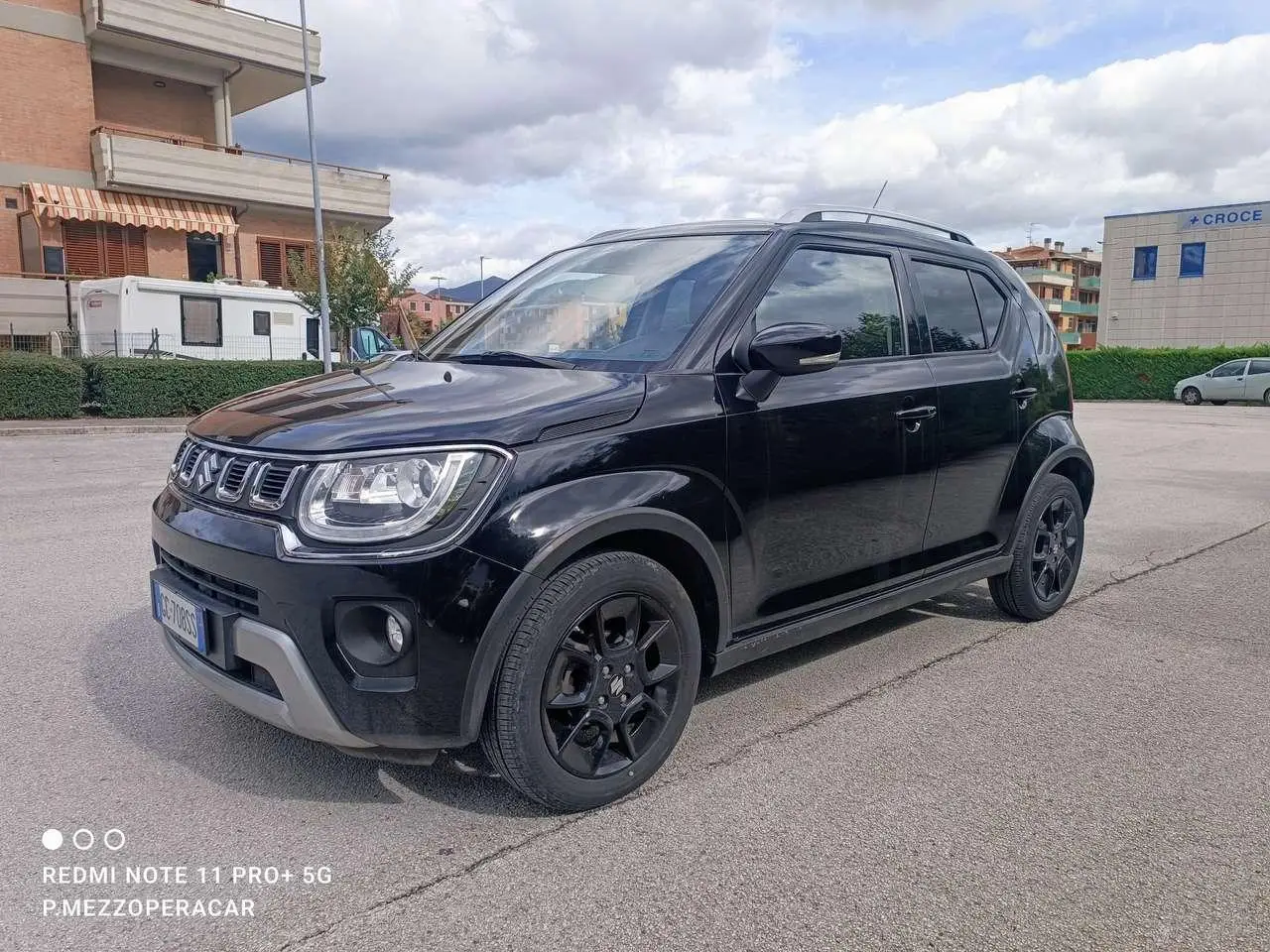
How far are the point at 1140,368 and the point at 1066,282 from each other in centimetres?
7204

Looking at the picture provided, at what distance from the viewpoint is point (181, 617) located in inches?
118

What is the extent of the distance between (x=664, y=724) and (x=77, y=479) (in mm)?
9434

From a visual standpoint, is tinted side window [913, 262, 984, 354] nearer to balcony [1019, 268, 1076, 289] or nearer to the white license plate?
the white license plate

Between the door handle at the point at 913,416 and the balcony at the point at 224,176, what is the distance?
2759 cm

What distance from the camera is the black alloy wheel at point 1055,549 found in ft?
16.0

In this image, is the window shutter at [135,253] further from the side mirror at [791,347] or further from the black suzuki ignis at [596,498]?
the side mirror at [791,347]

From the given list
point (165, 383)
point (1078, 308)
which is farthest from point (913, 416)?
point (1078, 308)

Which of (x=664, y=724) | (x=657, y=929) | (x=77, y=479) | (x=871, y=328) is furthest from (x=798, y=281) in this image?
(x=77, y=479)

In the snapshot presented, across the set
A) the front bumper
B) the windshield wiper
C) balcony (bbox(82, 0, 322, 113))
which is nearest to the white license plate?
the front bumper

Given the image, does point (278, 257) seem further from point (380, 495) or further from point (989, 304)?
point (380, 495)

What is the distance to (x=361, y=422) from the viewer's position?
2.78m

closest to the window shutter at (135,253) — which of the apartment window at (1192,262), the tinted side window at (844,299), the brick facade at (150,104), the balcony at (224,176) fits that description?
the balcony at (224,176)

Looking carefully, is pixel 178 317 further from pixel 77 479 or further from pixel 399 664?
pixel 399 664

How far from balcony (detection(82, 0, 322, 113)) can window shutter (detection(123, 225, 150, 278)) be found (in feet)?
15.7
